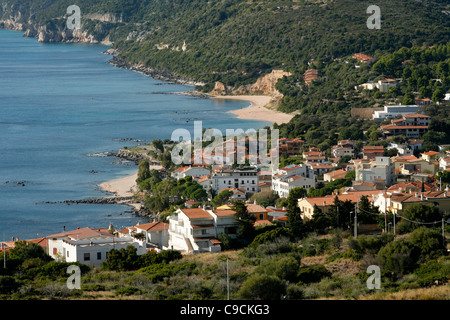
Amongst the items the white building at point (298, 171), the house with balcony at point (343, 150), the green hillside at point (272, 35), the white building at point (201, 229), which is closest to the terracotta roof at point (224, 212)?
the white building at point (201, 229)

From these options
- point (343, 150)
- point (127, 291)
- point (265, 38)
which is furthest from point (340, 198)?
point (265, 38)

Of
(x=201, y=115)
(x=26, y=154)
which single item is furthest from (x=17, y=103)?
(x=26, y=154)

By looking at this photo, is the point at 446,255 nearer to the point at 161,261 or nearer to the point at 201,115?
the point at 161,261

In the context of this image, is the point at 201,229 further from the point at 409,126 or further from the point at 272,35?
the point at 272,35

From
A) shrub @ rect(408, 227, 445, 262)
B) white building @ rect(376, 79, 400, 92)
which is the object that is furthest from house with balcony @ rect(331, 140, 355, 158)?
shrub @ rect(408, 227, 445, 262)

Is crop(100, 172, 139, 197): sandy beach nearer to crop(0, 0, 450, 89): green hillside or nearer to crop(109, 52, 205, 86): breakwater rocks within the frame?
crop(0, 0, 450, 89): green hillside

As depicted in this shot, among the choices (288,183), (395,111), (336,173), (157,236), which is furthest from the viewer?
(395,111)
